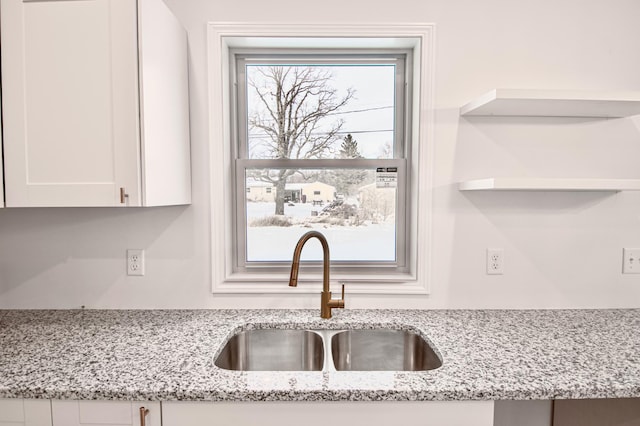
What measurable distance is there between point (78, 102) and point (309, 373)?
120 cm

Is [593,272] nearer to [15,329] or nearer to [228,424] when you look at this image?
[228,424]

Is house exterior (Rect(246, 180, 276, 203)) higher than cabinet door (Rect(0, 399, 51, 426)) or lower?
higher

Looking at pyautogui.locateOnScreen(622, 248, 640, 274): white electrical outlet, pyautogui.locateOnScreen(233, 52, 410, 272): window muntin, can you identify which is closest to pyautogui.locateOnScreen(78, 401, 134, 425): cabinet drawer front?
pyautogui.locateOnScreen(233, 52, 410, 272): window muntin

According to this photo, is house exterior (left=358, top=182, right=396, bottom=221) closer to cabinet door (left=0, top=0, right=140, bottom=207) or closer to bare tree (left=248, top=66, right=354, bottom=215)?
bare tree (left=248, top=66, right=354, bottom=215)

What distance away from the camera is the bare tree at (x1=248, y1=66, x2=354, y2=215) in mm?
1874

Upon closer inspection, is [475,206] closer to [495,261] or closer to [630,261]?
[495,261]

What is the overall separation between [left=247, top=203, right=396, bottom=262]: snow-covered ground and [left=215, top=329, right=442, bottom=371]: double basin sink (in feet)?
1.35

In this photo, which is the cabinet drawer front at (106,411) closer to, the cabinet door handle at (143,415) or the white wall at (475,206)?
the cabinet door handle at (143,415)

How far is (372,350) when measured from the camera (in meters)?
1.59

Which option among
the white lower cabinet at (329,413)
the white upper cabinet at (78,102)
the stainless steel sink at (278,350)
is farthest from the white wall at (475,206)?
the white lower cabinet at (329,413)

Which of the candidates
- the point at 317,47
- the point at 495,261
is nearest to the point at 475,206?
the point at 495,261

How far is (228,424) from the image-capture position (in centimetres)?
110

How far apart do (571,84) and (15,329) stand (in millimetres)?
2505

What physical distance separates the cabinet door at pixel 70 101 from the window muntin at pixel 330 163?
0.60 metres
